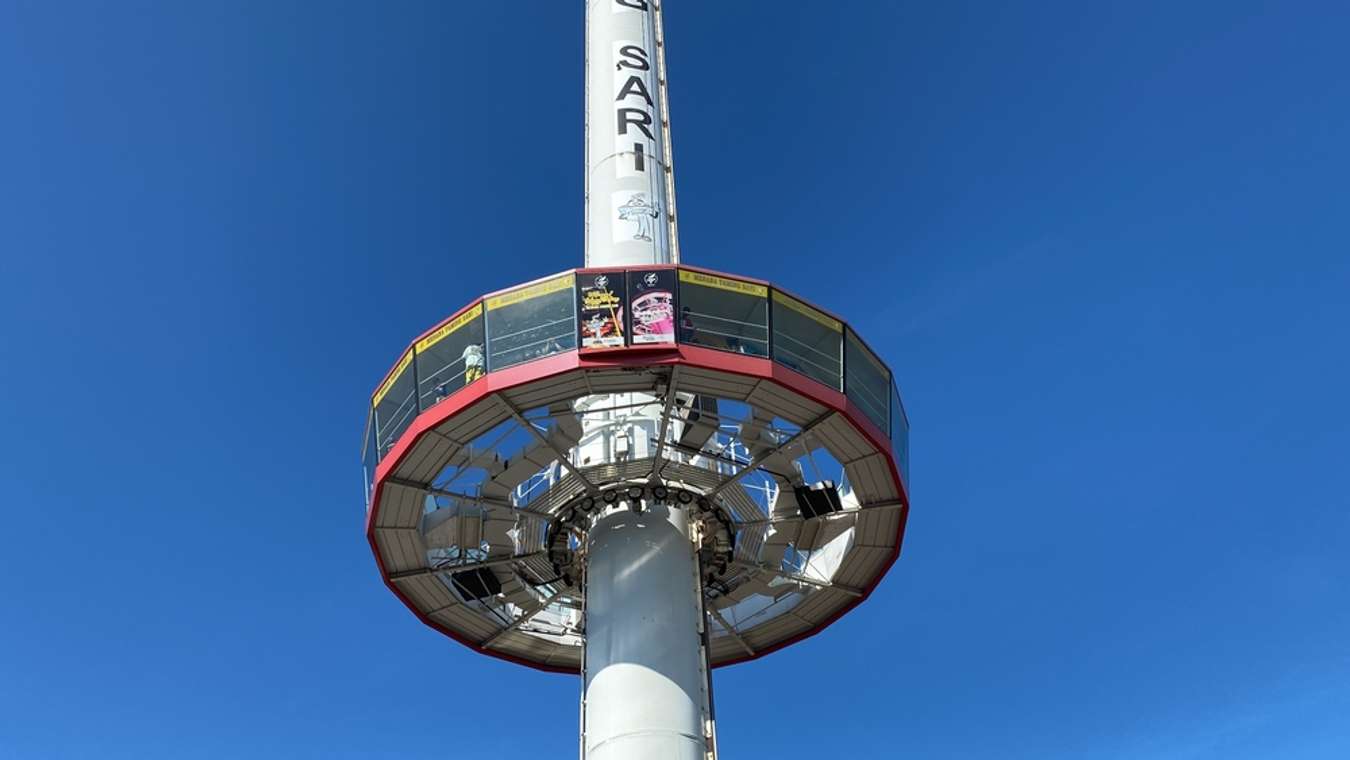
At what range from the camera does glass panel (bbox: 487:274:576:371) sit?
98.7ft

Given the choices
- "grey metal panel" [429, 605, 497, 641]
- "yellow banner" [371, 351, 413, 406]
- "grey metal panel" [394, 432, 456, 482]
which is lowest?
"grey metal panel" [429, 605, 497, 641]

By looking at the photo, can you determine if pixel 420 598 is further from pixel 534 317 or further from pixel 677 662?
pixel 534 317

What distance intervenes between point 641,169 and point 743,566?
1359 cm

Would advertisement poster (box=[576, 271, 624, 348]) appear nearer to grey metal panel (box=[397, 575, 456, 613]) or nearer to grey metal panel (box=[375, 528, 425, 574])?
grey metal panel (box=[375, 528, 425, 574])

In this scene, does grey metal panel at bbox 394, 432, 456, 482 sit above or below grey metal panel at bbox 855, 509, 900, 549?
above

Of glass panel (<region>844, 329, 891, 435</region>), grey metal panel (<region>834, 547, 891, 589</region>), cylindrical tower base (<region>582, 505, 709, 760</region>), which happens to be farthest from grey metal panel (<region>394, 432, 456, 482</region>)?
grey metal panel (<region>834, 547, 891, 589</region>)

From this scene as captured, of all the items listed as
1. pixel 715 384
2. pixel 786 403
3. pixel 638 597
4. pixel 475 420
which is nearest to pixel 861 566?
pixel 638 597

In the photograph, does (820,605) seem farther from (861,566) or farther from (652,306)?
(652,306)

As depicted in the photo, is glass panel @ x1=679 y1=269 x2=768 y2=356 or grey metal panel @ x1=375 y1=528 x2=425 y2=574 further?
grey metal panel @ x1=375 y1=528 x2=425 y2=574

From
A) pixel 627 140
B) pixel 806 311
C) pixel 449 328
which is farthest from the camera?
pixel 627 140

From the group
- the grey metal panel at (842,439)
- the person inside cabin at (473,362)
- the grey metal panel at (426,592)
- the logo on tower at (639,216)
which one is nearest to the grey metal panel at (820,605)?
the grey metal panel at (842,439)

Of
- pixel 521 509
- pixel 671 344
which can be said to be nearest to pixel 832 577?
pixel 521 509

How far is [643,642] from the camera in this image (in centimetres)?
3284

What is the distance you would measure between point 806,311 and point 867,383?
284 cm
